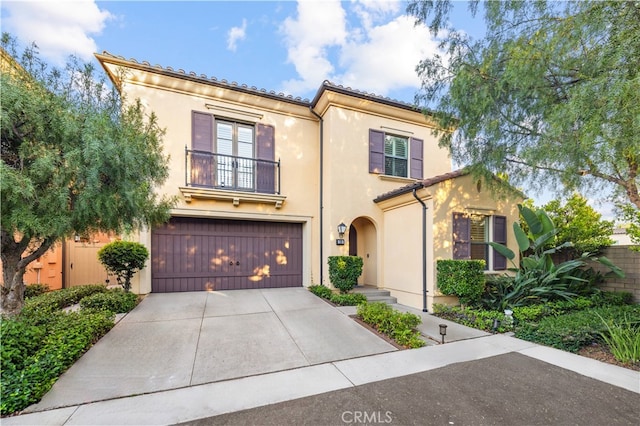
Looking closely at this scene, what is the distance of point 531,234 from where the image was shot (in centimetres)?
783

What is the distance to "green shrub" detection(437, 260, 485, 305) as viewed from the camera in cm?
711

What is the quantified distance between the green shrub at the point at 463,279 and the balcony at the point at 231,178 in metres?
5.32

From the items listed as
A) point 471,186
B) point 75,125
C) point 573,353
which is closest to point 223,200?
point 75,125

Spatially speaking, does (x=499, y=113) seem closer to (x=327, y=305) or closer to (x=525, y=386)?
(x=525, y=386)

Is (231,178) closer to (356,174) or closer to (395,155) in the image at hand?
(356,174)

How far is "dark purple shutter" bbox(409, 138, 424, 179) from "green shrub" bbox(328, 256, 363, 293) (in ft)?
A: 14.2

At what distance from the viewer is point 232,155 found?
885 centimetres

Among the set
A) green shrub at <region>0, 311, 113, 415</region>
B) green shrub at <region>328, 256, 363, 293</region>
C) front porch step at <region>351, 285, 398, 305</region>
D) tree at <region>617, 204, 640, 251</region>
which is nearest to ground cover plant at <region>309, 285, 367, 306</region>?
green shrub at <region>328, 256, 363, 293</region>

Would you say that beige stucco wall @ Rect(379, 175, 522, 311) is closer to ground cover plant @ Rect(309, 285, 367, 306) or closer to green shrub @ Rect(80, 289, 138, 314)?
ground cover plant @ Rect(309, 285, 367, 306)

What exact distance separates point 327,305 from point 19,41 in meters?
7.44

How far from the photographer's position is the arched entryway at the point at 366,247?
9906mm

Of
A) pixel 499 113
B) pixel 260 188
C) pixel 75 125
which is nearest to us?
pixel 75 125

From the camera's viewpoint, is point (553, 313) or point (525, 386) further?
point (553, 313)

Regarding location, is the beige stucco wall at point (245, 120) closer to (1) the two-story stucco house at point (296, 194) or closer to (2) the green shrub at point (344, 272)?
(1) the two-story stucco house at point (296, 194)
